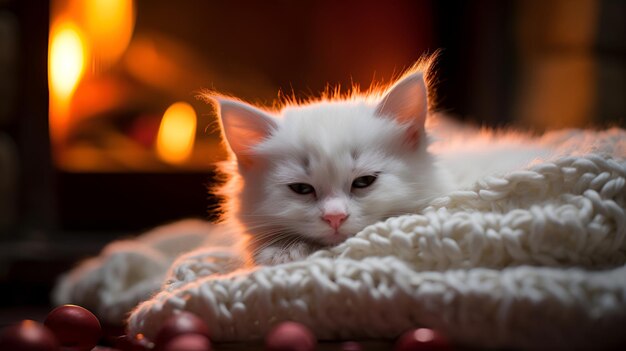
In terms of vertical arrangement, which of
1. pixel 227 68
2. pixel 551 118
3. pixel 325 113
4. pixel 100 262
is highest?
pixel 227 68

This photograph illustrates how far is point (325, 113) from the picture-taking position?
1.08 meters

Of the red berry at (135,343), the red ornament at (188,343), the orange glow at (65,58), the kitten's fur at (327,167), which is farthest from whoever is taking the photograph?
the orange glow at (65,58)

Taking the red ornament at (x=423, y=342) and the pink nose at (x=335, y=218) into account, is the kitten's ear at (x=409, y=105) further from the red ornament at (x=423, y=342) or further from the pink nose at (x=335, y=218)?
the red ornament at (x=423, y=342)

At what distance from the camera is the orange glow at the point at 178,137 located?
2.35 m

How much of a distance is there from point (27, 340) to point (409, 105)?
0.69m

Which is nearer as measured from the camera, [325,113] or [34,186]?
[325,113]

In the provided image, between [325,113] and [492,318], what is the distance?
479mm

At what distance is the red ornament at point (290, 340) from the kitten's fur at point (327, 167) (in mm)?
247

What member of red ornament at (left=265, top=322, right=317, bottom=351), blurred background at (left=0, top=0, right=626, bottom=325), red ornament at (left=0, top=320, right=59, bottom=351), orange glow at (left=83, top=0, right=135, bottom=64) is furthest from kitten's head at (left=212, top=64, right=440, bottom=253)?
orange glow at (left=83, top=0, right=135, bottom=64)

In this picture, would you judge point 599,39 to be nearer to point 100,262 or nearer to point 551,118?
point 551,118

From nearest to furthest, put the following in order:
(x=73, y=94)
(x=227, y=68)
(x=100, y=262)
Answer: (x=100, y=262)
(x=73, y=94)
(x=227, y=68)

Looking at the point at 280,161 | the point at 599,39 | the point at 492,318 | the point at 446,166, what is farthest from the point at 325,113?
the point at 599,39

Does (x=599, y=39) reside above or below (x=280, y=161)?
above

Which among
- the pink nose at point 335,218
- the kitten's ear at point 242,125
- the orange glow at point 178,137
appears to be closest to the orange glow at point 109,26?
the orange glow at point 178,137
